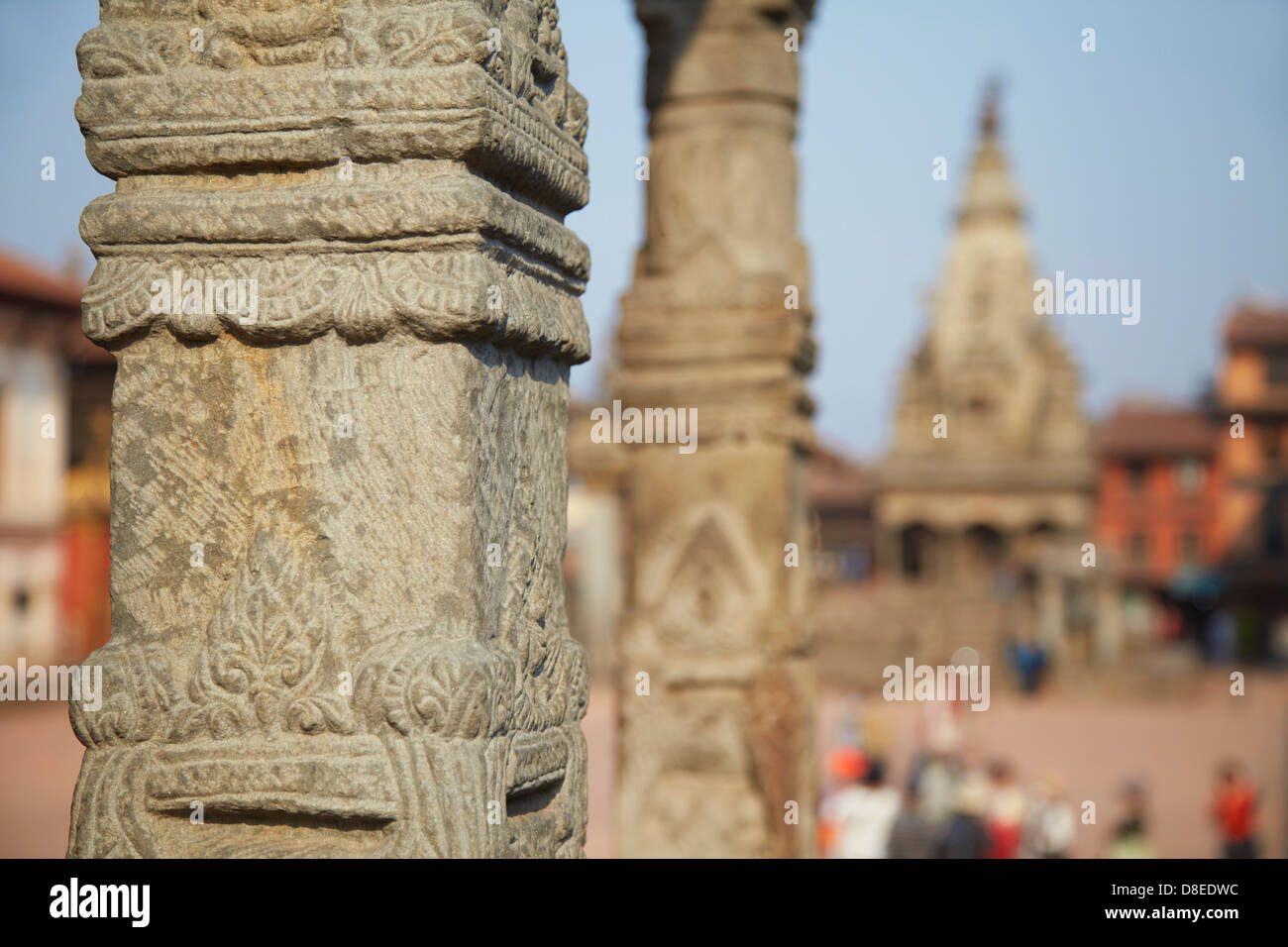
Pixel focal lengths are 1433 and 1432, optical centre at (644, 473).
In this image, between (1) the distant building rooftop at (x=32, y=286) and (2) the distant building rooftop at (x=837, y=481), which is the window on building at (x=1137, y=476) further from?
(1) the distant building rooftop at (x=32, y=286)

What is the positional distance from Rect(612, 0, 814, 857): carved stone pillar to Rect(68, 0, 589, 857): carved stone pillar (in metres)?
2.87

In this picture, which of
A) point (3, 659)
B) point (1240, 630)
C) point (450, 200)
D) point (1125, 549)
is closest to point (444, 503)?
point (450, 200)

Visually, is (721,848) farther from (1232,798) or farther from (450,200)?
(1232,798)

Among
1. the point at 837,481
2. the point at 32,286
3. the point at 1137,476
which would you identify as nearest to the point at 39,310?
the point at 32,286

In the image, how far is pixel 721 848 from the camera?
5.17m

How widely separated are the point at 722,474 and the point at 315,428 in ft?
10.4

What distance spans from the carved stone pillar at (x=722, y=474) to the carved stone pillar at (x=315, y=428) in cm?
287

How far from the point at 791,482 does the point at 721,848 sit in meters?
1.36

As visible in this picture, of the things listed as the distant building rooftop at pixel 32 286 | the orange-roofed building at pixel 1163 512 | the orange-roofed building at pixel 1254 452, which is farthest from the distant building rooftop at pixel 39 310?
the orange-roofed building at pixel 1254 452

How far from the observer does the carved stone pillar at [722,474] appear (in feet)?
17.1

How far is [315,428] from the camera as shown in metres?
2.26

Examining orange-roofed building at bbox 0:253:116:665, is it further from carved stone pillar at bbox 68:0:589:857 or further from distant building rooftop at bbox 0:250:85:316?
carved stone pillar at bbox 68:0:589:857

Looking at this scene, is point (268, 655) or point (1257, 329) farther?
point (1257, 329)

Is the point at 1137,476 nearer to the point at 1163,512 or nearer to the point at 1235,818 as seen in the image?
the point at 1163,512
